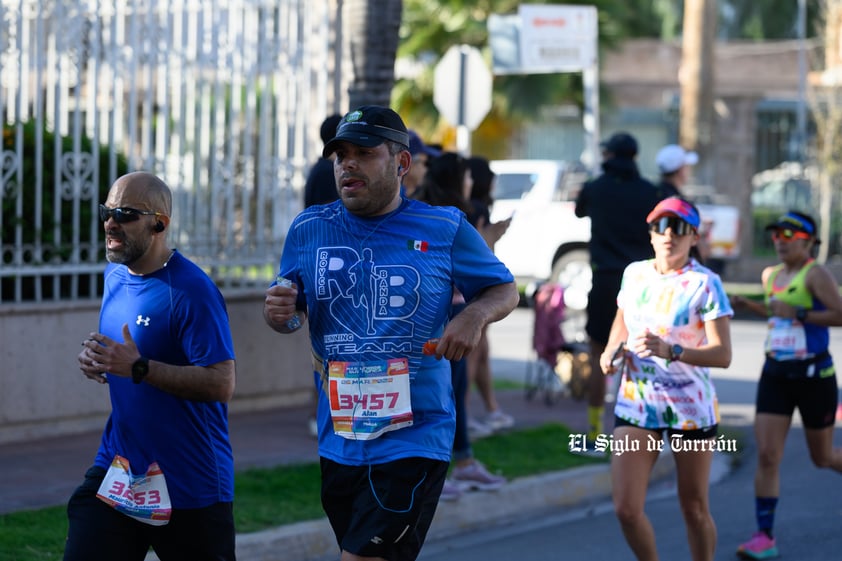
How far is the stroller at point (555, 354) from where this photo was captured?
11.7 meters

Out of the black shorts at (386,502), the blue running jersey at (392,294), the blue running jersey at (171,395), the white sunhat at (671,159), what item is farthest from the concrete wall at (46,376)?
the black shorts at (386,502)

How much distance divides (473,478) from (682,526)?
1.27 m

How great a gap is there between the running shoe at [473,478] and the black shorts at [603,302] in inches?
66.1

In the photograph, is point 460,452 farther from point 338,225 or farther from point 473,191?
point 338,225

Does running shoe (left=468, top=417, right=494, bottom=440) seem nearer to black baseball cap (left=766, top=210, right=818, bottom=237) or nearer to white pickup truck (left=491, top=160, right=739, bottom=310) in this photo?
black baseball cap (left=766, top=210, right=818, bottom=237)

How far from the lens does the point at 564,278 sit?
2022 cm

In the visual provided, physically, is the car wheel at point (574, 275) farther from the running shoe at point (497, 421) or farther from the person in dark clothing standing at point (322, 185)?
the person in dark clothing standing at point (322, 185)

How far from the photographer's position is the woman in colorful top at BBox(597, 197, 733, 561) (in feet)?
18.9

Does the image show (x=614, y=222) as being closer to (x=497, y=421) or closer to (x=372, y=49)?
(x=497, y=421)

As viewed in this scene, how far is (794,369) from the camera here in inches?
283

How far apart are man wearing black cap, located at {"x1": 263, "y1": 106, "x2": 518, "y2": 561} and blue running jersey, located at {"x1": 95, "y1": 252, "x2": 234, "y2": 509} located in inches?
9.6

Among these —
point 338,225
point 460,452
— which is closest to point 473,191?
point 460,452

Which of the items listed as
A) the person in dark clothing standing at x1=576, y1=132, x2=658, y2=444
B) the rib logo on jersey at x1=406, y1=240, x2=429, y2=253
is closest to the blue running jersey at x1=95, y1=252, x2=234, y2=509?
the rib logo on jersey at x1=406, y1=240, x2=429, y2=253

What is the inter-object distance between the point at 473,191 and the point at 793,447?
353 centimetres
